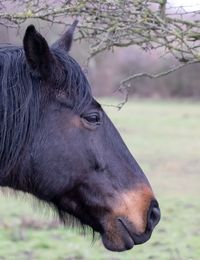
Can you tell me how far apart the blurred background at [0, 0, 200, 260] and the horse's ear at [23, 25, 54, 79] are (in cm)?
80

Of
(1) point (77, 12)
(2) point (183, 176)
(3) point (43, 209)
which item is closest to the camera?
(3) point (43, 209)

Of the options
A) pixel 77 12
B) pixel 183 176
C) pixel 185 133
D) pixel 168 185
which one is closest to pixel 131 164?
pixel 77 12

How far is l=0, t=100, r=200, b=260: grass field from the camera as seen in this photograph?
23.5 feet

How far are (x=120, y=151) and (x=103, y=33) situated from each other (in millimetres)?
1845

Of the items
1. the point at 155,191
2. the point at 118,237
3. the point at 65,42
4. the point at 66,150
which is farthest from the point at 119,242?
Answer: the point at 155,191

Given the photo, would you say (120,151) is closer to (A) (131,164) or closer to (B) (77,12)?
(A) (131,164)

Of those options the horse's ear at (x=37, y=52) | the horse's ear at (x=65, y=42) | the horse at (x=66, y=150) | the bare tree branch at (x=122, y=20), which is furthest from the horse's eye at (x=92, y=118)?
the bare tree branch at (x=122, y=20)

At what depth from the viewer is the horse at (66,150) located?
3.56 metres

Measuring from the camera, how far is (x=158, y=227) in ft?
29.5

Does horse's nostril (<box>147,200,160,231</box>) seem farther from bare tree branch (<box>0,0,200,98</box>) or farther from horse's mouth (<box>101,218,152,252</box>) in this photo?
bare tree branch (<box>0,0,200,98</box>)

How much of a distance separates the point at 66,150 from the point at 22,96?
386mm

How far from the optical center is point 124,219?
11.8 ft

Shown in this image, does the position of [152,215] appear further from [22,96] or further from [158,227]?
[158,227]

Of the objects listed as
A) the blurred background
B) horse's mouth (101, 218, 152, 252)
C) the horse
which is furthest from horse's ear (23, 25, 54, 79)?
horse's mouth (101, 218, 152, 252)
